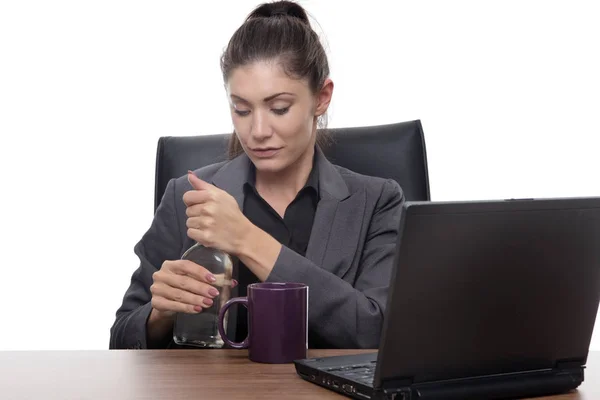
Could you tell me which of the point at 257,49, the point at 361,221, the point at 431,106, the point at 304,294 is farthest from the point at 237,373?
the point at 431,106

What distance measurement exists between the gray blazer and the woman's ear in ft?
0.32

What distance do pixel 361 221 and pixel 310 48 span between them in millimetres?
366

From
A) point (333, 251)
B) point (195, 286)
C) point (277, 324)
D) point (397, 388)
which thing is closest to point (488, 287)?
point (397, 388)

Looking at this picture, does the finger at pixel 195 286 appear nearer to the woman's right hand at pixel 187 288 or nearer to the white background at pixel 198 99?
the woman's right hand at pixel 187 288

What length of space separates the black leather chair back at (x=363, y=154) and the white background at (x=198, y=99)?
1.20m

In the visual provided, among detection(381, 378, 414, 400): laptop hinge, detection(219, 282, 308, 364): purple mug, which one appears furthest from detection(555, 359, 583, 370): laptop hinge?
detection(219, 282, 308, 364): purple mug

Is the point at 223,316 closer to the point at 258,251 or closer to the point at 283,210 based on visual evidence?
the point at 258,251

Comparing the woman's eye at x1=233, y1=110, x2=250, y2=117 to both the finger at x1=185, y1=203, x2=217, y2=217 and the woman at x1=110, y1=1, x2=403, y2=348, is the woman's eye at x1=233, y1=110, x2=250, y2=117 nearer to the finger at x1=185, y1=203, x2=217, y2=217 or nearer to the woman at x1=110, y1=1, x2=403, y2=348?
the woman at x1=110, y1=1, x2=403, y2=348

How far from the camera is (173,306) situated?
1.24 meters

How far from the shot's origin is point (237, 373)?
1073mm

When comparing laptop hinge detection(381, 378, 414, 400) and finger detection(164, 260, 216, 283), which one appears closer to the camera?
laptop hinge detection(381, 378, 414, 400)

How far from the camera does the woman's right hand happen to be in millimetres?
1219

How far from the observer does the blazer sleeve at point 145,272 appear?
4.77 ft

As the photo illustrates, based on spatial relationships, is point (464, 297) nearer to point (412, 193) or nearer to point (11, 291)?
point (412, 193)
